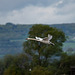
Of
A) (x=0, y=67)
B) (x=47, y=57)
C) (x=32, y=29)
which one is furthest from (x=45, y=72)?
(x=0, y=67)

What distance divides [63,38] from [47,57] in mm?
5543

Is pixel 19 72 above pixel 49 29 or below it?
below

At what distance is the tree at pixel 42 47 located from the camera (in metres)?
75.8

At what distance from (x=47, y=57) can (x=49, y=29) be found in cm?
608

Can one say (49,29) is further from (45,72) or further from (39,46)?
(45,72)

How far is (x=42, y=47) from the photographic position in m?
75.5

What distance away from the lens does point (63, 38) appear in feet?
261

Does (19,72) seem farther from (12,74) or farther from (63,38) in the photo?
(63,38)

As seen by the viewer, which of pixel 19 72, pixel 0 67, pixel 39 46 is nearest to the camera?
pixel 19 72

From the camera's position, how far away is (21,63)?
79.4 meters

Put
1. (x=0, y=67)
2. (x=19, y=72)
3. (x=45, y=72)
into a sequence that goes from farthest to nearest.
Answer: (x=0, y=67), (x=19, y=72), (x=45, y=72)

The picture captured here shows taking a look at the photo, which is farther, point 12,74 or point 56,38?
point 56,38

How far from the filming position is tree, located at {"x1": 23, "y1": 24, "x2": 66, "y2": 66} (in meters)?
75.8

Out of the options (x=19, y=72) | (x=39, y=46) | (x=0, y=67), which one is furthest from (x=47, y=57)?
(x=0, y=67)
